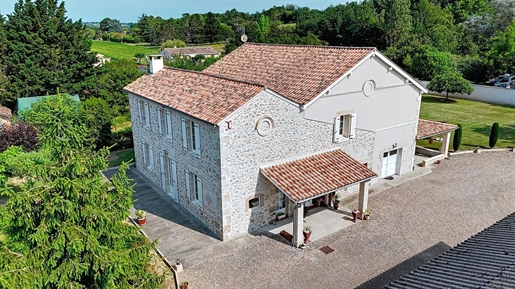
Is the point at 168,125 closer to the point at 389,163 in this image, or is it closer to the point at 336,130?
the point at 336,130

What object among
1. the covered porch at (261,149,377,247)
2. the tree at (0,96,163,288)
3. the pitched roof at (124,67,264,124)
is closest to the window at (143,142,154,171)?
the pitched roof at (124,67,264,124)

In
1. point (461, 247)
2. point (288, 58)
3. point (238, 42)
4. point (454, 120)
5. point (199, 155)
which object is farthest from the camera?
point (238, 42)

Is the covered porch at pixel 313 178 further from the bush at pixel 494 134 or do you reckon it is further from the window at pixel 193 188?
the bush at pixel 494 134

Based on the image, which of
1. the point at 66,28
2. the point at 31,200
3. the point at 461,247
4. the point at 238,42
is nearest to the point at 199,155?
the point at 31,200

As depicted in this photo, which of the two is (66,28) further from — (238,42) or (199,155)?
(199,155)

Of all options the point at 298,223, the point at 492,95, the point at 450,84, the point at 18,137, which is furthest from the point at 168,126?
the point at 492,95

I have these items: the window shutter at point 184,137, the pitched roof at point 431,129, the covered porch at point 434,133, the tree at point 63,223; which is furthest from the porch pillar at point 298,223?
the pitched roof at point 431,129
